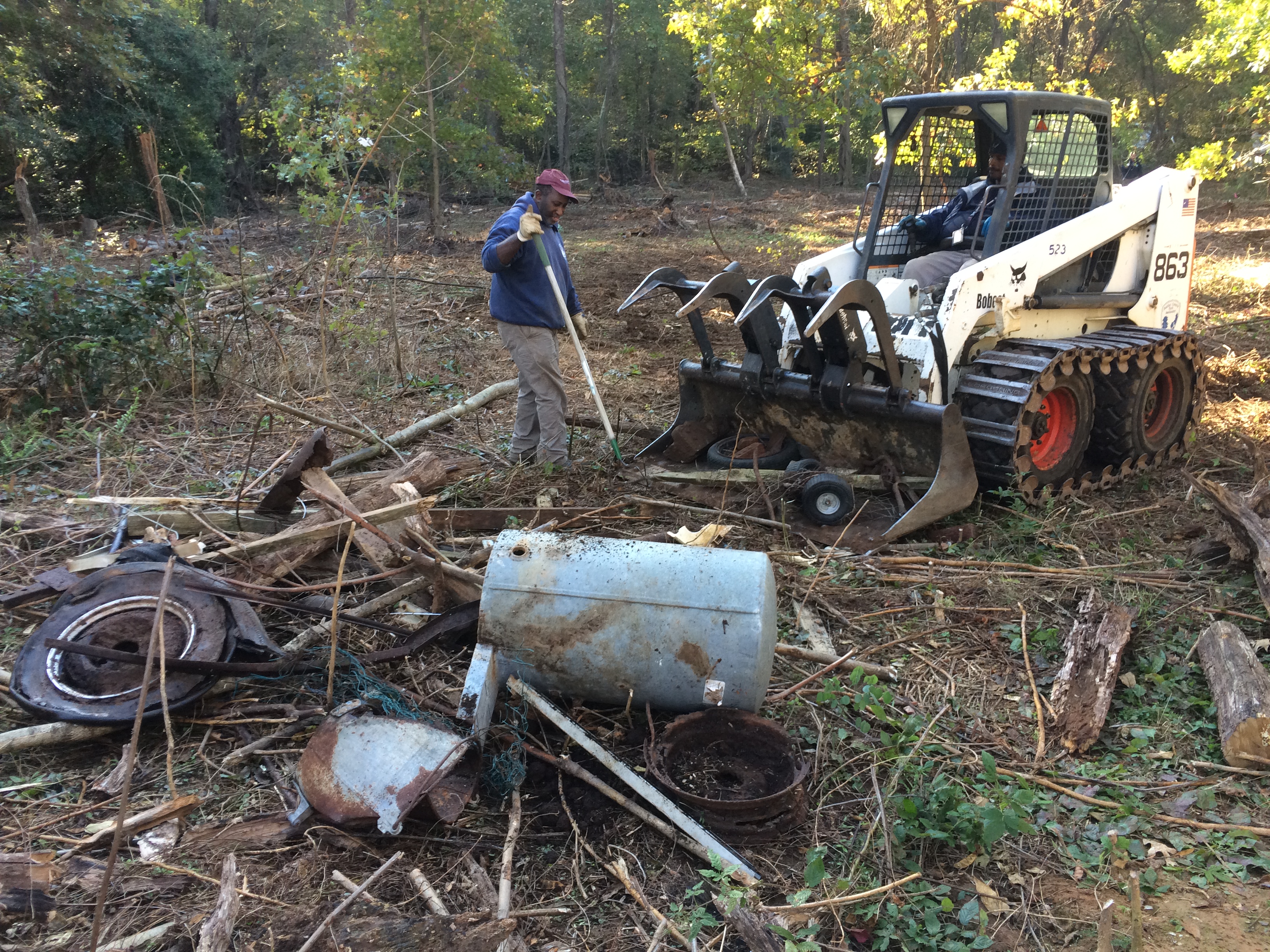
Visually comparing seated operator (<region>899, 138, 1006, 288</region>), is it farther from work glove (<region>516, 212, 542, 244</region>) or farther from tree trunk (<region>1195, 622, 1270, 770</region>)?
tree trunk (<region>1195, 622, 1270, 770</region>)

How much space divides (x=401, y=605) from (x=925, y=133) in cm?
507

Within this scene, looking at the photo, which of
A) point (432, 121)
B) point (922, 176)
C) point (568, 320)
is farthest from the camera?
point (432, 121)

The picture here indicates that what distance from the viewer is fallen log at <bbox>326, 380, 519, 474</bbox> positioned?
20.2 feet

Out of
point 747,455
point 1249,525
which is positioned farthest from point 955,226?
point 1249,525

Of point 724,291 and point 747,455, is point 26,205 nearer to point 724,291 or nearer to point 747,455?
point 724,291

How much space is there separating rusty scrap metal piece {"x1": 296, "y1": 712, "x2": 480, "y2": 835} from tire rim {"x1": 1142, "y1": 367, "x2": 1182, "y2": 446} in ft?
18.8

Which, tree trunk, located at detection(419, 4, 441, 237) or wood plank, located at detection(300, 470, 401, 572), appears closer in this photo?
wood plank, located at detection(300, 470, 401, 572)

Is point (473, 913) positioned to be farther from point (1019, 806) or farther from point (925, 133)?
point (925, 133)

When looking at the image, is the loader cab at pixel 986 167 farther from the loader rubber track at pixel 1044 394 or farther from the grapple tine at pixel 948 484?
the grapple tine at pixel 948 484

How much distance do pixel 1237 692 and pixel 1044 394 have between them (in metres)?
2.38

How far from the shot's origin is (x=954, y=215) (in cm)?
667

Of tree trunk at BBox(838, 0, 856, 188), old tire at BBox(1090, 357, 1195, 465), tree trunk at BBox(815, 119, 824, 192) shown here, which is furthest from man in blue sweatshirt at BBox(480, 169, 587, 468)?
tree trunk at BBox(815, 119, 824, 192)

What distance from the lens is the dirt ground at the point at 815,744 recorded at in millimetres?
2795

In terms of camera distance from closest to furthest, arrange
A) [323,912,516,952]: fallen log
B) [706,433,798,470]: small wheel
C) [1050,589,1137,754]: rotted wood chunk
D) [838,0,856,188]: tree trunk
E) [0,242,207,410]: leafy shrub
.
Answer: [323,912,516,952]: fallen log, [1050,589,1137,754]: rotted wood chunk, [706,433,798,470]: small wheel, [0,242,207,410]: leafy shrub, [838,0,856,188]: tree trunk
